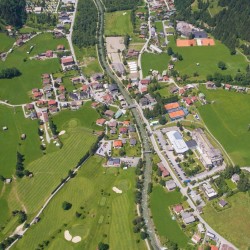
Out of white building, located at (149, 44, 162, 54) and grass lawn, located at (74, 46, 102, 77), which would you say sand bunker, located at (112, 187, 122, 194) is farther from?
white building, located at (149, 44, 162, 54)

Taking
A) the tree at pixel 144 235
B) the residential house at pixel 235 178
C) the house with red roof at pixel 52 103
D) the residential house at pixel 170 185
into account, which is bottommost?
the tree at pixel 144 235

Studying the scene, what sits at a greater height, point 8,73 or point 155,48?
point 155,48

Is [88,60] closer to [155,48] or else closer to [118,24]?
[155,48]

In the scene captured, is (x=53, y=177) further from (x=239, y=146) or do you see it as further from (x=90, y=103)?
(x=239, y=146)

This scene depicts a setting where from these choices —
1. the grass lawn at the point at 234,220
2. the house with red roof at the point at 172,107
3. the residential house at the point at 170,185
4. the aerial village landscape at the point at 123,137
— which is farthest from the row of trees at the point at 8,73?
the grass lawn at the point at 234,220

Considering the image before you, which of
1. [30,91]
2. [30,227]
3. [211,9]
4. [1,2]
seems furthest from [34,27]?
A: [30,227]

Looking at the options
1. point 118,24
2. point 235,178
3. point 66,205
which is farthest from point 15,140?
point 118,24

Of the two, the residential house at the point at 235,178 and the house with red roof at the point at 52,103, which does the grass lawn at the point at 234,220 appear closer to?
the residential house at the point at 235,178
